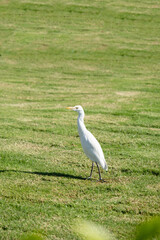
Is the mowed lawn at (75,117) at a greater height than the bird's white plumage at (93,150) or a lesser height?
lesser

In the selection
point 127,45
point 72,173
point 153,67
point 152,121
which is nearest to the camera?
point 72,173

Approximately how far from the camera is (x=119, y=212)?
194 inches

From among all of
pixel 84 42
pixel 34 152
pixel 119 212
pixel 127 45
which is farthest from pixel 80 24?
pixel 119 212

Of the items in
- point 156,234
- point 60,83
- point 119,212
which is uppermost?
point 156,234

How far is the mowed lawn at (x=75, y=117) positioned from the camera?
4.97 m

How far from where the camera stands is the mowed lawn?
4.97 m

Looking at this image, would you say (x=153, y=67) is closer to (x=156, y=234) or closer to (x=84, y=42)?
(x=84, y=42)

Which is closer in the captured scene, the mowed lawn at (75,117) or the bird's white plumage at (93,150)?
the mowed lawn at (75,117)

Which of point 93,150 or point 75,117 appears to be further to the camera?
point 75,117

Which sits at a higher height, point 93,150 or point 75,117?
point 93,150

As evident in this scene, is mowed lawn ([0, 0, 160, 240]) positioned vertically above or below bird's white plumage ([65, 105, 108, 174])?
below

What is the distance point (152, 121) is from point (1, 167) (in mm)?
5077

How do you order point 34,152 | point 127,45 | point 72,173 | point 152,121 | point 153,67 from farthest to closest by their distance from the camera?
point 127,45, point 153,67, point 152,121, point 34,152, point 72,173

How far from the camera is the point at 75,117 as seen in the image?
10734 millimetres
